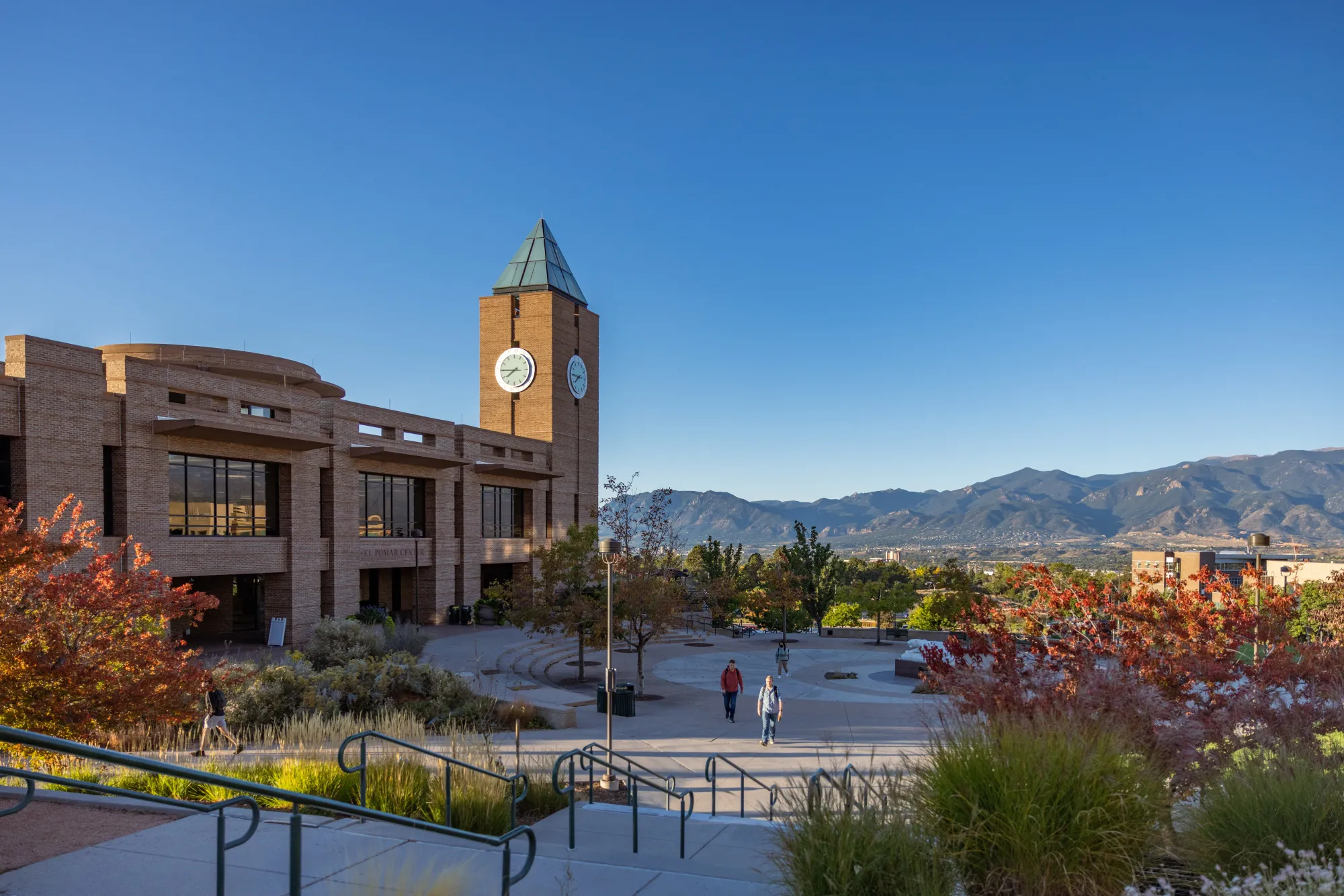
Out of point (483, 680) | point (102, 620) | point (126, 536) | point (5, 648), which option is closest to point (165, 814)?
point (5, 648)

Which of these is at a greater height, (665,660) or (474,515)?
(474,515)

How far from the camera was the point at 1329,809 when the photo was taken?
19.0 ft

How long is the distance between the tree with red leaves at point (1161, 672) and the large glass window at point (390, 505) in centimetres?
2774

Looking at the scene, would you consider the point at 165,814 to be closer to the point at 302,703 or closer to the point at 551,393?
the point at 302,703

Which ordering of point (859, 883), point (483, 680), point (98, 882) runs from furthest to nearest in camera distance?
point (483, 680) < point (98, 882) < point (859, 883)

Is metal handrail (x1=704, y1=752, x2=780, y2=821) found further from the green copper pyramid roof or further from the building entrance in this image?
the green copper pyramid roof

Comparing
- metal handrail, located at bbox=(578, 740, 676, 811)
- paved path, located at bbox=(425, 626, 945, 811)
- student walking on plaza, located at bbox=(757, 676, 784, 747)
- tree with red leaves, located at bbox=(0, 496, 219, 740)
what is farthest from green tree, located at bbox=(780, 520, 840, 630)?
tree with red leaves, located at bbox=(0, 496, 219, 740)

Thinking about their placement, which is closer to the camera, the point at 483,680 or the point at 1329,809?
the point at 1329,809

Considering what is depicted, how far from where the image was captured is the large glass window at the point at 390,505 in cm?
3566

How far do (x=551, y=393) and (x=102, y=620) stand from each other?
122 ft

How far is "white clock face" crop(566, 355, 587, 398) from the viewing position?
168ft

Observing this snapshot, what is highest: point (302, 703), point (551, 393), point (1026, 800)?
point (551, 393)

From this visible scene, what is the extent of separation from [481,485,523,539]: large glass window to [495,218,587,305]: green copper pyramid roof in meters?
12.3

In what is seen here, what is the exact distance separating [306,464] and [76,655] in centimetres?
2065
